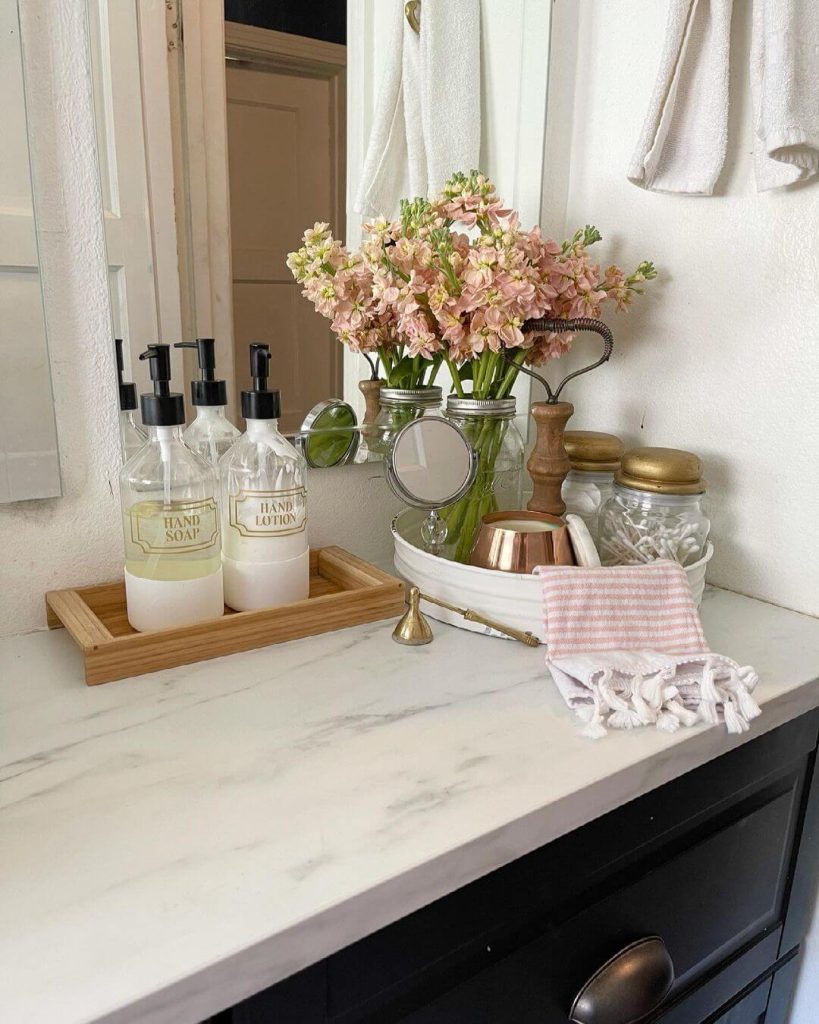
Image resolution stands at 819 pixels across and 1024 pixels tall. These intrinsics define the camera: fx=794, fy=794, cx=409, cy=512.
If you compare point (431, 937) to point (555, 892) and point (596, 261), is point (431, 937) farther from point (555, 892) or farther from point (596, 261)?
point (596, 261)

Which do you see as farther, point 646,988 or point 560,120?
point 560,120

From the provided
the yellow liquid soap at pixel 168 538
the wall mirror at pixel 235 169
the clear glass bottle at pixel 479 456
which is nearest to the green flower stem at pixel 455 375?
the clear glass bottle at pixel 479 456

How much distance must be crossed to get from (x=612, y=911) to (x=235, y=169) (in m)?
0.79

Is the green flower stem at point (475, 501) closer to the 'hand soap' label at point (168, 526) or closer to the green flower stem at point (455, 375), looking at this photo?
the green flower stem at point (455, 375)

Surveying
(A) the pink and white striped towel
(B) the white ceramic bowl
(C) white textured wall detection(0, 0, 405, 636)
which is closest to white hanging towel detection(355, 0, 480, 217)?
(C) white textured wall detection(0, 0, 405, 636)

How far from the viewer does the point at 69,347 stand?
764 mm

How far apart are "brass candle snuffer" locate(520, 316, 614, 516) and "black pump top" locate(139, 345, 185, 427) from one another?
14.8 inches

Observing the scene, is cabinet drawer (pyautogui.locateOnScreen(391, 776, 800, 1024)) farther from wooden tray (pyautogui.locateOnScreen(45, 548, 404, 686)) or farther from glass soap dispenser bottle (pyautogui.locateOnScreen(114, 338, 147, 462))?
glass soap dispenser bottle (pyautogui.locateOnScreen(114, 338, 147, 462))

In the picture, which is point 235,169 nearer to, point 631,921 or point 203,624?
point 203,624

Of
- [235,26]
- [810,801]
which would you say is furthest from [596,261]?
[810,801]

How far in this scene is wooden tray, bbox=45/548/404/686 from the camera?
70 cm

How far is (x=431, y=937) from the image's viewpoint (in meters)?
0.52

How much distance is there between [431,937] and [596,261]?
2.76ft

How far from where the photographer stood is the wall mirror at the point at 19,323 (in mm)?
689
